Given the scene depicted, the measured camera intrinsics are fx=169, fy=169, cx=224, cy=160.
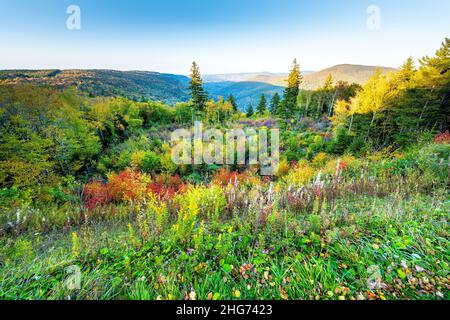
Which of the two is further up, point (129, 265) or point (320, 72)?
point (320, 72)

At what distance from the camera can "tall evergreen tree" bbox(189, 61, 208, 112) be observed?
24.1 metres

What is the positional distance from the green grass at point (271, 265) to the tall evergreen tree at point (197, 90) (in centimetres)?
2474

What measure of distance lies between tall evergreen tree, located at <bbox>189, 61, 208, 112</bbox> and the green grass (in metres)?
24.7

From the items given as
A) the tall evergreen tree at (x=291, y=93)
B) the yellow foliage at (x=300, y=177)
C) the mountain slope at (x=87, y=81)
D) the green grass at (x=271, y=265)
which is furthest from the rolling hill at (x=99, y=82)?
the yellow foliage at (x=300, y=177)

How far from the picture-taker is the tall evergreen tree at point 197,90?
2407 cm

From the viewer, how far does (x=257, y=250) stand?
91.4 inches

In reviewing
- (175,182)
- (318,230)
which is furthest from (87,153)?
(318,230)

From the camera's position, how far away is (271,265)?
6.84 ft

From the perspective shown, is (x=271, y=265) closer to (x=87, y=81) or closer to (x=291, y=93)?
(x=291, y=93)

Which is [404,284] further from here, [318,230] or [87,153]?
[87,153]

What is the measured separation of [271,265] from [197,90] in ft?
85.4

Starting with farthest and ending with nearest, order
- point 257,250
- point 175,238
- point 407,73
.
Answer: point 407,73
point 175,238
point 257,250

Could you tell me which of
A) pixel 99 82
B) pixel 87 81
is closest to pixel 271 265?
pixel 87 81
